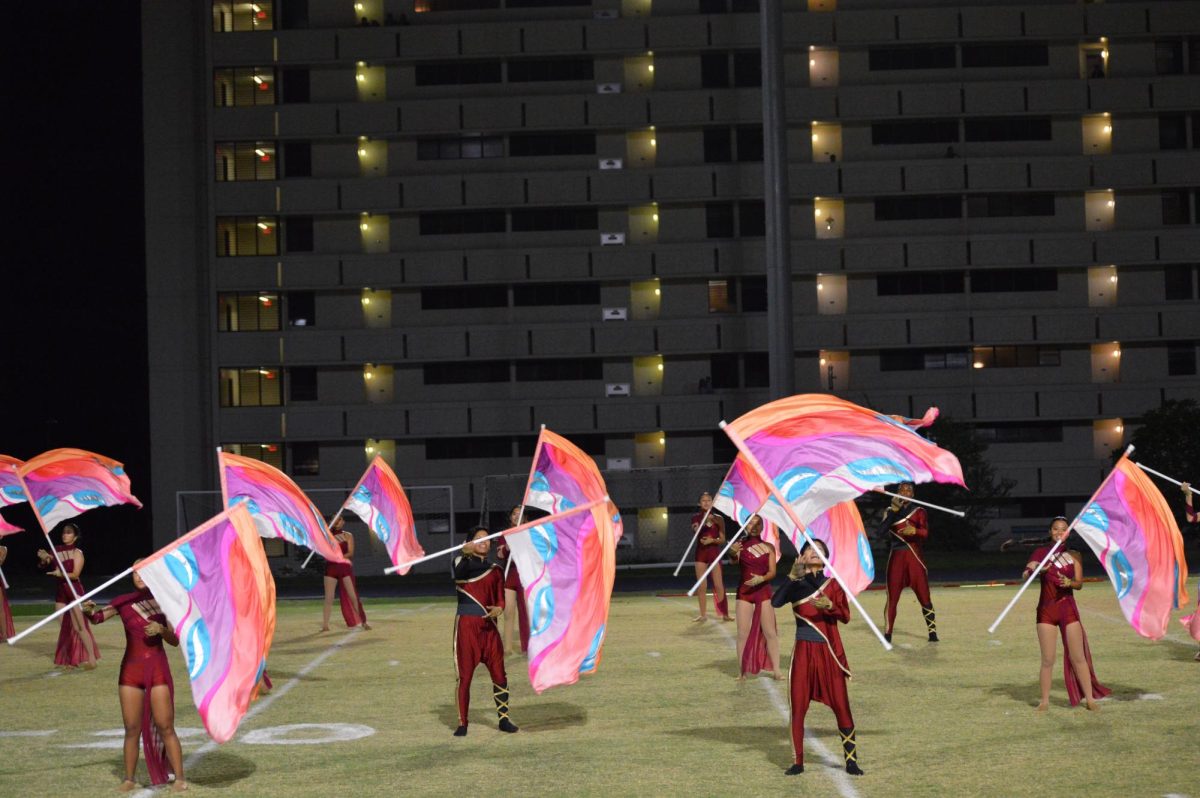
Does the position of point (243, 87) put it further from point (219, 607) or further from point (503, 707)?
point (219, 607)

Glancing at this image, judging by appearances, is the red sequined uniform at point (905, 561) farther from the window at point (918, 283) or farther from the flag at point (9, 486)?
the window at point (918, 283)

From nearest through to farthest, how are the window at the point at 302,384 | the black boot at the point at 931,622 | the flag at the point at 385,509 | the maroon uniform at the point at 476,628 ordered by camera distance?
the maroon uniform at the point at 476,628, the black boot at the point at 931,622, the flag at the point at 385,509, the window at the point at 302,384

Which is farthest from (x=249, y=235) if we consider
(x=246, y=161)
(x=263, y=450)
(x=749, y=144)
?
(x=749, y=144)

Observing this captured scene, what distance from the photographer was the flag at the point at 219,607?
12.8 m

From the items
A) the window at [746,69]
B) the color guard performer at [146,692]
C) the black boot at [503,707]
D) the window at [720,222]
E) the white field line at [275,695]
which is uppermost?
the window at [746,69]

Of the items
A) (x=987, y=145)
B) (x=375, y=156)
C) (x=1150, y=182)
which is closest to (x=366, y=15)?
(x=375, y=156)

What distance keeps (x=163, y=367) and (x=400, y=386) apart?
10233 millimetres

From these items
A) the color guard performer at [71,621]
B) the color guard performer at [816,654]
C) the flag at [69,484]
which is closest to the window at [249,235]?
the flag at [69,484]

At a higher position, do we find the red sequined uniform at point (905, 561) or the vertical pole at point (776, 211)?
the vertical pole at point (776, 211)

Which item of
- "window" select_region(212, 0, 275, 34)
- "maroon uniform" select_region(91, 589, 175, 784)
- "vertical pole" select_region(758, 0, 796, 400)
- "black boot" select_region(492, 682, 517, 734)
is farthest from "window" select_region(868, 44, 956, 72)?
"maroon uniform" select_region(91, 589, 175, 784)

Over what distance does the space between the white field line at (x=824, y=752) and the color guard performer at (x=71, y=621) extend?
9.91 m

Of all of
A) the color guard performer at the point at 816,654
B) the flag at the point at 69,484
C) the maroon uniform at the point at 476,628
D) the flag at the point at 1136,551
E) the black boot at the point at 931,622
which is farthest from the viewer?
the black boot at the point at 931,622

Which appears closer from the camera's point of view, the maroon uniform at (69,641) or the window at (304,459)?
the maroon uniform at (69,641)

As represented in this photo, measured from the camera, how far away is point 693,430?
199 ft
